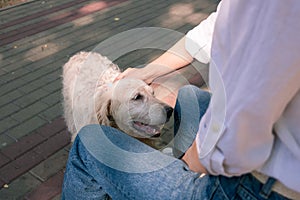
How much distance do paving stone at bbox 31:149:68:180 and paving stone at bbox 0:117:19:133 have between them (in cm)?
54

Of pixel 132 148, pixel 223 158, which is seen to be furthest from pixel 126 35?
pixel 223 158

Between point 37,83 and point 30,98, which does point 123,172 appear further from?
point 37,83

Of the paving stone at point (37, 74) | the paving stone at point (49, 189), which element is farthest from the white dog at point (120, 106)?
the paving stone at point (37, 74)

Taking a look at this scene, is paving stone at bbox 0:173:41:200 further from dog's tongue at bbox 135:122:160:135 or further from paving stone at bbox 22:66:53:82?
paving stone at bbox 22:66:53:82

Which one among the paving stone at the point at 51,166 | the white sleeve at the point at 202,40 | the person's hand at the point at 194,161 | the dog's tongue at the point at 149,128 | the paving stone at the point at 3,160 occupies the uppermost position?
the white sleeve at the point at 202,40

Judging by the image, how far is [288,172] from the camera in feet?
2.87

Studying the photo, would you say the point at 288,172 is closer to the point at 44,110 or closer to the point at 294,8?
the point at 294,8

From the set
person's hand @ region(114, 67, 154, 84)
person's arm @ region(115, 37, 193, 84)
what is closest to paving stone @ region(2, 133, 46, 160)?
person's hand @ region(114, 67, 154, 84)

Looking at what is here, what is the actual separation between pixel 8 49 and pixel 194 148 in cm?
364

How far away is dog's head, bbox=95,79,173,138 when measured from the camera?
2.16 m

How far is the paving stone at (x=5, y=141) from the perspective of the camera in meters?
2.86

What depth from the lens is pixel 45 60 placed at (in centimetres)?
404

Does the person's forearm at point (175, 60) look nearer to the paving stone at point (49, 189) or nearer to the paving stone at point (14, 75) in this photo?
the paving stone at point (49, 189)

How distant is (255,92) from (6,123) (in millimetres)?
2652
